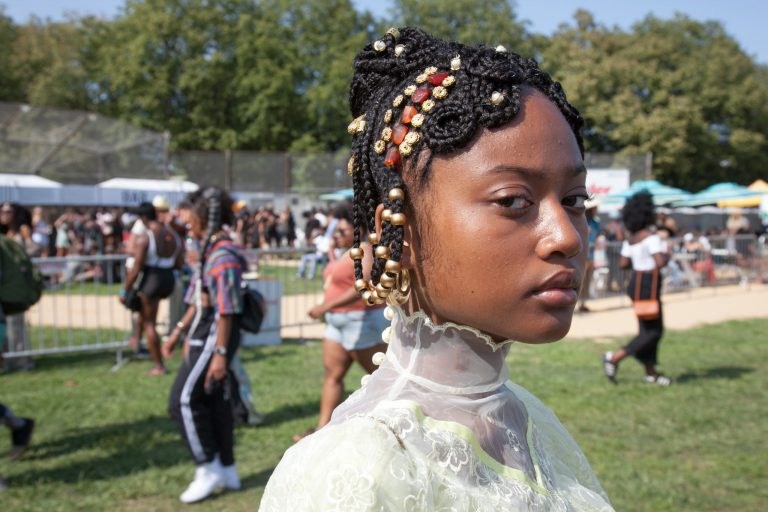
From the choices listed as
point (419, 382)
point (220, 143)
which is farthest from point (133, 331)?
point (220, 143)

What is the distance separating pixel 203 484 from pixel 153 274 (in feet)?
13.4

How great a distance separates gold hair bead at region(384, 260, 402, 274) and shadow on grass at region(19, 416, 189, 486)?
465 centimetres

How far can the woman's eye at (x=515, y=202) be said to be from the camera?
55.2 inches

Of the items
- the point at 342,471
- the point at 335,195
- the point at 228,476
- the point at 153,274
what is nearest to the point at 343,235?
the point at 228,476

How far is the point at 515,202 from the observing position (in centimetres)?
141

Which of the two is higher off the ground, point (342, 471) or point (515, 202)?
point (515, 202)

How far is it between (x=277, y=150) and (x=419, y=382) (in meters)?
44.1

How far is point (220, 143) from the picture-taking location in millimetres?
43688

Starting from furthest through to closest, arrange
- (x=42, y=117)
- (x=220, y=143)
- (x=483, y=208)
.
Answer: (x=220, y=143) < (x=42, y=117) < (x=483, y=208)

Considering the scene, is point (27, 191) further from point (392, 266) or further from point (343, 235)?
point (392, 266)

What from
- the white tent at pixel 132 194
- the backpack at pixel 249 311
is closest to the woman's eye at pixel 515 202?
the backpack at pixel 249 311

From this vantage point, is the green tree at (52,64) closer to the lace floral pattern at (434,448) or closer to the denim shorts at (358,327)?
the denim shorts at (358,327)

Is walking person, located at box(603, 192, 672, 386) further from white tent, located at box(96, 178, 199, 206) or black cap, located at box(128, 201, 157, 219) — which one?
white tent, located at box(96, 178, 199, 206)

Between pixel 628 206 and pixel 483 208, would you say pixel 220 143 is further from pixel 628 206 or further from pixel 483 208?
pixel 483 208
